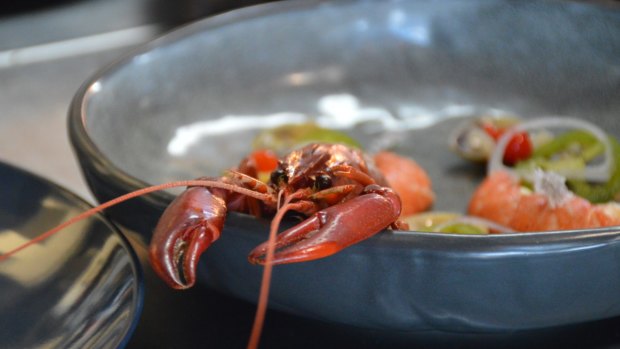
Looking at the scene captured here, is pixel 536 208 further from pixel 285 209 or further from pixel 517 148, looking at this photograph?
pixel 285 209

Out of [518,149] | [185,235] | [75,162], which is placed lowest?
[75,162]

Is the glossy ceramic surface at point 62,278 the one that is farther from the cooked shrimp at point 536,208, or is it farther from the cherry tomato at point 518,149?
the cherry tomato at point 518,149

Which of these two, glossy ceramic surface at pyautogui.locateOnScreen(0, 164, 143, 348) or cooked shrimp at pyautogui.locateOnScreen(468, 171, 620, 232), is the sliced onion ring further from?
glossy ceramic surface at pyautogui.locateOnScreen(0, 164, 143, 348)

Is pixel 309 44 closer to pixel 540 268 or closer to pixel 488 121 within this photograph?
pixel 488 121

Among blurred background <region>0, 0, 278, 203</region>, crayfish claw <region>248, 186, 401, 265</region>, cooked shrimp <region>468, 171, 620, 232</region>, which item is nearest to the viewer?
crayfish claw <region>248, 186, 401, 265</region>

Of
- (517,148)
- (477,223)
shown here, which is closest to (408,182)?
(477,223)

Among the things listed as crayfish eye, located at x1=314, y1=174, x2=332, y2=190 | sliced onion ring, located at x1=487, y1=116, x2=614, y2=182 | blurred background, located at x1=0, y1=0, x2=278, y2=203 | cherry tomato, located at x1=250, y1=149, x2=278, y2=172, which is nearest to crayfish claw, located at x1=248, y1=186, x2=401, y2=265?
crayfish eye, located at x1=314, y1=174, x2=332, y2=190
